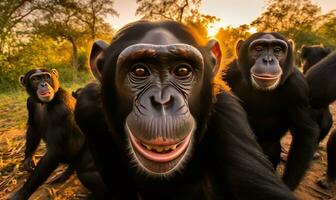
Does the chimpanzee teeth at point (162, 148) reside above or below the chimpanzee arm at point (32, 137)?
above

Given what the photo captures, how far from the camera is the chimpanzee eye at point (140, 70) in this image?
201 centimetres

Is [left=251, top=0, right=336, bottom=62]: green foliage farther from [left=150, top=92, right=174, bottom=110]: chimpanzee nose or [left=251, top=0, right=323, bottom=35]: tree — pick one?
[left=150, top=92, right=174, bottom=110]: chimpanzee nose

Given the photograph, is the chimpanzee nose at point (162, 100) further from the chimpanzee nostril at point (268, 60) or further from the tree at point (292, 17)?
the tree at point (292, 17)

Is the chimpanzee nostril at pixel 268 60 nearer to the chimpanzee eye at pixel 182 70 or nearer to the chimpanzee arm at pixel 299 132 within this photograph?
the chimpanzee arm at pixel 299 132

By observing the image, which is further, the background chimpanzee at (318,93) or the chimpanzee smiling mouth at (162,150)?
the background chimpanzee at (318,93)

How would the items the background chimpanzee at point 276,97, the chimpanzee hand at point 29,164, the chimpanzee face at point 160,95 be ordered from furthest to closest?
the chimpanzee hand at point 29,164 → the background chimpanzee at point 276,97 → the chimpanzee face at point 160,95

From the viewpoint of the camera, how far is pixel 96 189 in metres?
3.88

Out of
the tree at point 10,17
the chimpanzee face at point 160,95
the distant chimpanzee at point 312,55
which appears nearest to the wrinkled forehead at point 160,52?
the chimpanzee face at point 160,95

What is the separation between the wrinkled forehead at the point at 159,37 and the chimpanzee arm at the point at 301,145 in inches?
86.4

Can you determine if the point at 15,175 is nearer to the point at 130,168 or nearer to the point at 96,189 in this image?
the point at 96,189

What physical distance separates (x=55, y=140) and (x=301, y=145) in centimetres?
302

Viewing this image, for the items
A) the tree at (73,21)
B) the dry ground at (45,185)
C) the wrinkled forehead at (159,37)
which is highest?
the tree at (73,21)

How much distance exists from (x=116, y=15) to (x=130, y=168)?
1378 inches

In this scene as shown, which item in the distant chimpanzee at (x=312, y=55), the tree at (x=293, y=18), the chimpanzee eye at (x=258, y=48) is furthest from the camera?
the tree at (x=293, y=18)
